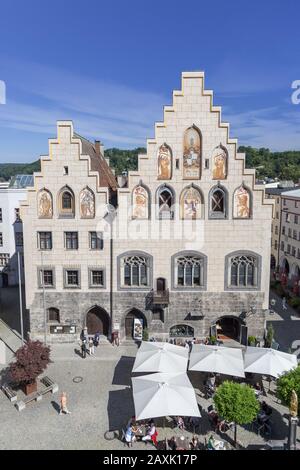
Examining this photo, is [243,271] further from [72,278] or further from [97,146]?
[97,146]

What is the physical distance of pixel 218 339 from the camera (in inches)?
1208

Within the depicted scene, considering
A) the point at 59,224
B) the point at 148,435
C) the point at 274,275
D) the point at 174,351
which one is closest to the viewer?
the point at 148,435

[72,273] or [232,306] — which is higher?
[72,273]

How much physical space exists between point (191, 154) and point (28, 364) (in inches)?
750

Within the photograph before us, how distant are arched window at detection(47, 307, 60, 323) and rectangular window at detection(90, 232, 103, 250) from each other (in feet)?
21.6

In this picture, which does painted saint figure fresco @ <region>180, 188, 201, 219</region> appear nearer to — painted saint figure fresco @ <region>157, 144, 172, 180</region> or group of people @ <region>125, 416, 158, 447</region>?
painted saint figure fresco @ <region>157, 144, 172, 180</region>

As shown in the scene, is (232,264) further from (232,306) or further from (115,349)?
(115,349)

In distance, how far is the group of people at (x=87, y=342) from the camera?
28406 millimetres

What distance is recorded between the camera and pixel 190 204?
28.8 metres

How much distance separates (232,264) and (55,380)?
16.2m

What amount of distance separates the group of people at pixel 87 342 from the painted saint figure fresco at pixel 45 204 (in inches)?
405

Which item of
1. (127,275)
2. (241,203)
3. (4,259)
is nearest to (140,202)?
(127,275)

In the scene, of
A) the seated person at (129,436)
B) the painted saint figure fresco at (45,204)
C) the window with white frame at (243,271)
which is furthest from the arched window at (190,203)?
the seated person at (129,436)

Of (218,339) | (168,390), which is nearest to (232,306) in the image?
(218,339)
